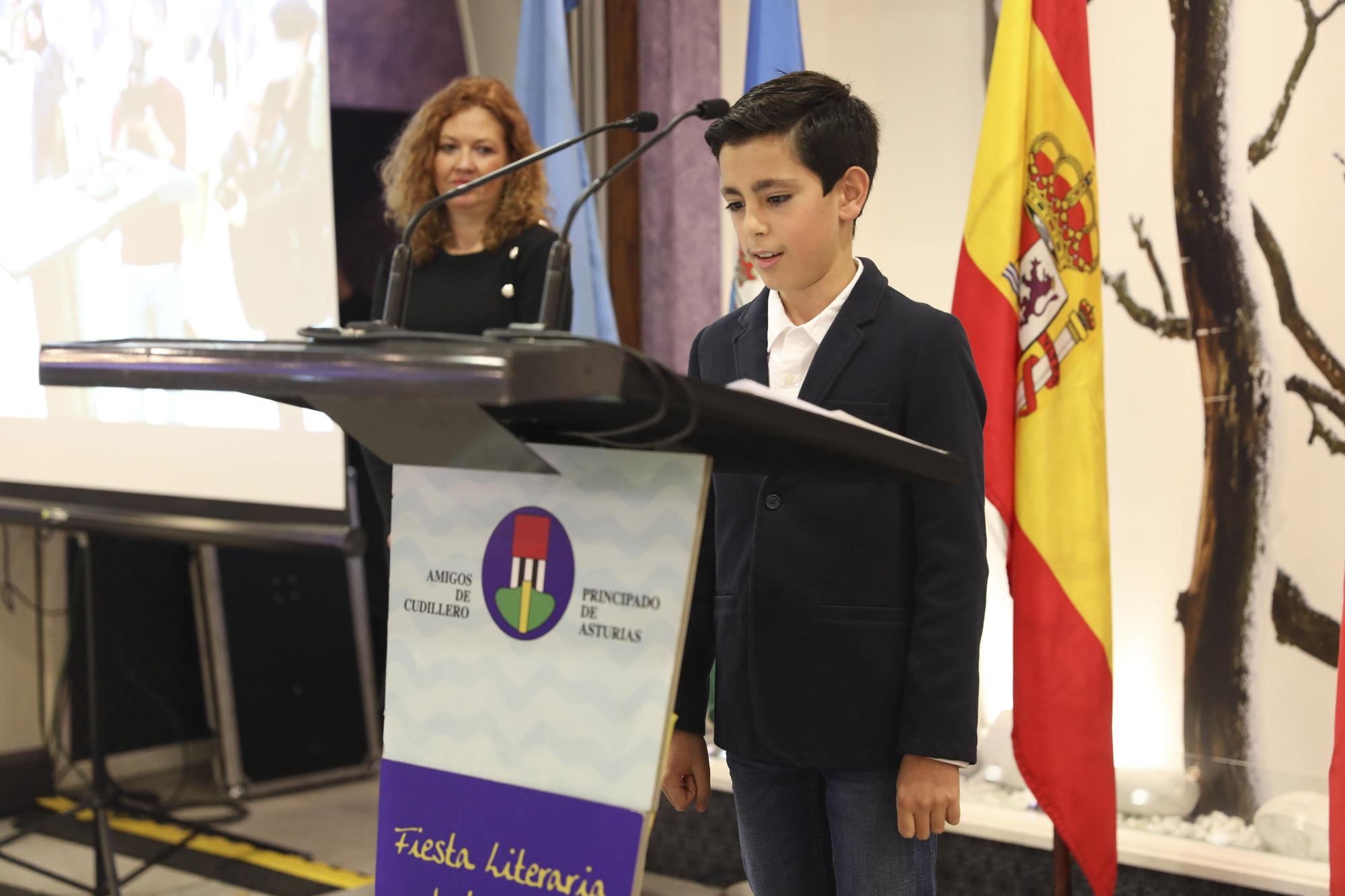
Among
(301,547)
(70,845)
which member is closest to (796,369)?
(301,547)

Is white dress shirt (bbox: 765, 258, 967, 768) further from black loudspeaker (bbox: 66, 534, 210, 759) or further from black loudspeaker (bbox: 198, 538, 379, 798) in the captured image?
black loudspeaker (bbox: 66, 534, 210, 759)

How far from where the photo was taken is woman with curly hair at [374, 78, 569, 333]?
8.08ft

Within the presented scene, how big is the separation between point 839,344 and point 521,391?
637mm

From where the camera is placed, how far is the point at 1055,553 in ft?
6.98

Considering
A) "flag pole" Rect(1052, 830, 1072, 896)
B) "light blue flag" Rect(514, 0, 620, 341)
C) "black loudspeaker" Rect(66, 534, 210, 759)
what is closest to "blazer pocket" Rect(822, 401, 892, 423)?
"flag pole" Rect(1052, 830, 1072, 896)

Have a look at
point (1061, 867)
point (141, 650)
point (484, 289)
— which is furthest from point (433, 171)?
point (141, 650)

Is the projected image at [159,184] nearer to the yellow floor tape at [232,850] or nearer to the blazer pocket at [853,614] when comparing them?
the yellow floor tape at [232,850]

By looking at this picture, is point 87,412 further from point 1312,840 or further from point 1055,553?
point 1312,840

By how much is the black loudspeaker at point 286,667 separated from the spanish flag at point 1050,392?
2.34m

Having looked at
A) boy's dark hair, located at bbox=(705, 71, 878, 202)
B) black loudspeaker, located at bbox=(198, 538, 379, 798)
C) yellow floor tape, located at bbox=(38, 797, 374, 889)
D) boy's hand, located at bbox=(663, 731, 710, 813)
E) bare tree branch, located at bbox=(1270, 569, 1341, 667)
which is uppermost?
boy's dark hair, located at bbox=(705, 71, 878, 202)

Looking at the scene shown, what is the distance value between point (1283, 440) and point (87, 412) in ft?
9.28

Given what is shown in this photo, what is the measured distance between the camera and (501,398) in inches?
29.2

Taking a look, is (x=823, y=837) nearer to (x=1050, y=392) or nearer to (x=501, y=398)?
(x=501, y=398)

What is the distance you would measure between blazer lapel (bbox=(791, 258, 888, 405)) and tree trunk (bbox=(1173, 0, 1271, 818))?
144 cm
